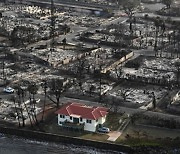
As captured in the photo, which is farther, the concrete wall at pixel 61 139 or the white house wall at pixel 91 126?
the white house wall at pixel 91 126

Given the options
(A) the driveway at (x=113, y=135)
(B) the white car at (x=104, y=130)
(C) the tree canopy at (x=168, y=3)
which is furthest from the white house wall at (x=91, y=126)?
(C) the tree canopy at (x=168, y=3)

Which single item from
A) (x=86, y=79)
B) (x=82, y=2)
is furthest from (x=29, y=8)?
(x=86, y=79)

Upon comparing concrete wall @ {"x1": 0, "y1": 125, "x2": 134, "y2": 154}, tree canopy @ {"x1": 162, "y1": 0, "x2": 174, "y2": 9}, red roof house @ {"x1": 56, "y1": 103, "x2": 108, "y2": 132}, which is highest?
tree canopy @ {"x1": 162, "y1": 0, "x2": 174, "y2": 9}

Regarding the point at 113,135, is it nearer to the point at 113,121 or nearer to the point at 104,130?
the point at 104,130

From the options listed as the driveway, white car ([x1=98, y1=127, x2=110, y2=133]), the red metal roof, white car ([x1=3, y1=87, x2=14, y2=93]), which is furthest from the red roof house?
white car ([x1=3, y1=87, x2=14, y2=93])

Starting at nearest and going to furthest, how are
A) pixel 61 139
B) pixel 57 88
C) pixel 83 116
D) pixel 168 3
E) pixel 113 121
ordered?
pixel 61 139
pixel 83 116
pixel 113 121
pixel 57 88
pixel 168 3

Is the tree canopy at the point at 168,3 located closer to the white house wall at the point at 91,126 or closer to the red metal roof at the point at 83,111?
the red metal roof at the point at 83,111

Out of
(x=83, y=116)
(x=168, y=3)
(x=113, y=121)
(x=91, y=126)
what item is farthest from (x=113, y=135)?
(x=168, y=3)

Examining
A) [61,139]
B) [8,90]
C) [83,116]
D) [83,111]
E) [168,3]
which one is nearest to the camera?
[61,139]

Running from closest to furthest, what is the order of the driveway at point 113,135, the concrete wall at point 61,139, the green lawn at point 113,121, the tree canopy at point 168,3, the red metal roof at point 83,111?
1. the concrete wall at point 61,139
2. the driveway at point 113,135
3. the red metal roof at point 83,111
4. the green lawn at point 113,121
5. the tree canopy at point 168,3

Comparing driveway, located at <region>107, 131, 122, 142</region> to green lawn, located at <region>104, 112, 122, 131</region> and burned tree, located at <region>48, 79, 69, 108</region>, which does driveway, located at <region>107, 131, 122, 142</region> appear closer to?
green lawn, located at <region>104, 112, 122, 131</region>

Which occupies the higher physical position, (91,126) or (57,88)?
(57,88)
